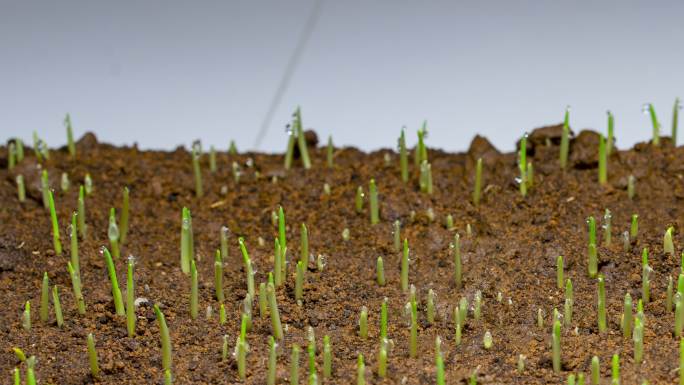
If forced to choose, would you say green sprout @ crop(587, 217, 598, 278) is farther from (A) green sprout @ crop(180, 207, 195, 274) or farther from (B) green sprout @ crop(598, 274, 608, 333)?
(A) green sprout @ crop(180, 207, 195, 274)

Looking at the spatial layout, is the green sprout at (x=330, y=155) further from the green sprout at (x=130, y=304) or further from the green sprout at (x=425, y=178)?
the green sprout at (x=130, y=304)

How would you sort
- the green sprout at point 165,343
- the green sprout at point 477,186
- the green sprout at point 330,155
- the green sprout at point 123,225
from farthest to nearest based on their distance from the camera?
1. the green sprout at point 330,155
2. the green sprout at point 477,186
3. the green sprout at point 123,225
4. the green sprout at point 165,343

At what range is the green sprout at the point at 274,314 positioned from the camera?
198 cm

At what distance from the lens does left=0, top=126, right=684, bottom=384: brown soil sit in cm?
198

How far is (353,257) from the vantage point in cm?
243

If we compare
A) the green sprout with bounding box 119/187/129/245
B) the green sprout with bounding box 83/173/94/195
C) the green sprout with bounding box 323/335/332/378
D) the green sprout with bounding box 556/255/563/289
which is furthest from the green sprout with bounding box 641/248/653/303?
the green sprout with bounding box 83/173/94/195

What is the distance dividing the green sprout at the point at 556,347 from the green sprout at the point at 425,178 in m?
0.82

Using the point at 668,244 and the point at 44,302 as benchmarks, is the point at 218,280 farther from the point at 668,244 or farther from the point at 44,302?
the point at 668,244

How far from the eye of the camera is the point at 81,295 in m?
2.19

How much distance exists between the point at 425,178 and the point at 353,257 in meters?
0.35

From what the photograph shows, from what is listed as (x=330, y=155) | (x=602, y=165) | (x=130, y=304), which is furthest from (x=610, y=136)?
(x=130, y=304)

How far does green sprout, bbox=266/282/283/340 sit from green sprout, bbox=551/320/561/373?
50cm

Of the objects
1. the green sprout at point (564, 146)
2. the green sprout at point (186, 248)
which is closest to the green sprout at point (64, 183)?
the green sprout at point (186, 248)

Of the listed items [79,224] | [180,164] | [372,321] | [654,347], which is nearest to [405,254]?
[372,321]
